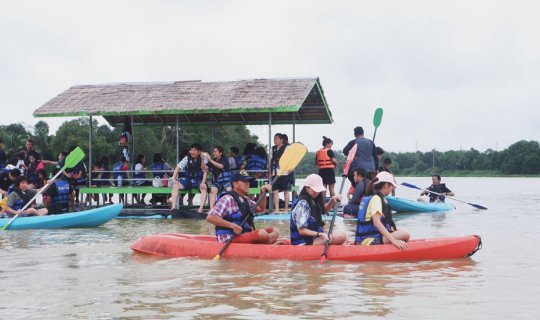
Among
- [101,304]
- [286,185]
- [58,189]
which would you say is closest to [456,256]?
[101,304]

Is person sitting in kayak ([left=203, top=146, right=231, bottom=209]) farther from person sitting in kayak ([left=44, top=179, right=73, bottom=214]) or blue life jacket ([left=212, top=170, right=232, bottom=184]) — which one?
person sitting in kayak ([left=44, top=179, right=73, bottom=214])

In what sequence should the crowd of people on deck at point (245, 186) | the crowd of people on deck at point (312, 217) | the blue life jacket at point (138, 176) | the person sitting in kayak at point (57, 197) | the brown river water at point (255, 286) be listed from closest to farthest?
1. the brown river water at point (255, 286)
2. the crowd of people on deck at point (312, 217)
3. the crowd of people on deck at point (245, 186)
4. the person sitting in kayak at point (57, 197)
5. the blue life jacket at point (138, 176)

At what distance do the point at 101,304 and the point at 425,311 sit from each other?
8.95 feet

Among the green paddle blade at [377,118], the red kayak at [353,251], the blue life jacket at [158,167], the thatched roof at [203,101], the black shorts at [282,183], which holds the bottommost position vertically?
the red kayak at [353,251]

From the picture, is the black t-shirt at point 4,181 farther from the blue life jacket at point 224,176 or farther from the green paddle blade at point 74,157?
the blue life jacket at point 224,176

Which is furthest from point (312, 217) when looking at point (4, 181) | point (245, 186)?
point (4, 181)

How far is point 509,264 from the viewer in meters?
8.83

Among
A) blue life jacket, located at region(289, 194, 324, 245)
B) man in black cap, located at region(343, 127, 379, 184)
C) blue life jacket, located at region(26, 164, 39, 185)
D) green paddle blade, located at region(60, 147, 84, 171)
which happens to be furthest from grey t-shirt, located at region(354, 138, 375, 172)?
blue life jacket, located at region(26, 164, 39, 185)

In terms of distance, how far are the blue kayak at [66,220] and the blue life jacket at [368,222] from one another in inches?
238

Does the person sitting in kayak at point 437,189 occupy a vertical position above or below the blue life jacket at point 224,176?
below

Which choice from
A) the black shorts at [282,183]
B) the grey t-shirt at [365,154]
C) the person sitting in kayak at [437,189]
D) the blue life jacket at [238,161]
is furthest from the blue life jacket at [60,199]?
the person sitting in kayak at [437,189]

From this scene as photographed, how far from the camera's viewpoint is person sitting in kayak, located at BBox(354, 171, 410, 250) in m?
8.27

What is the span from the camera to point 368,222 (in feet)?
28.0

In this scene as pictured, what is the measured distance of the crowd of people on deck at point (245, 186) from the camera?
849cm
